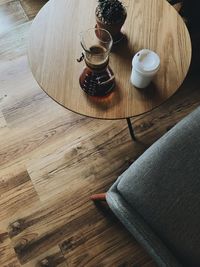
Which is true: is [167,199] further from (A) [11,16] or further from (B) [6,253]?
(A) [11,16]

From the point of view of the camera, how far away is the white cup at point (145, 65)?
835 millimetres

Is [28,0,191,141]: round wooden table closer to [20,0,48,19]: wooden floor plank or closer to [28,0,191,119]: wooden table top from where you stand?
[28,0,191,119]: wooden table top

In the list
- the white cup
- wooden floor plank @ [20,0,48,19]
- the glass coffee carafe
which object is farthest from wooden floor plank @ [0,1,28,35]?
the white cup

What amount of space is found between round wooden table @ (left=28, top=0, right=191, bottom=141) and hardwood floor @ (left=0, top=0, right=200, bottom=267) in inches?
14.1

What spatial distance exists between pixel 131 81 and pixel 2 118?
573 millimetres

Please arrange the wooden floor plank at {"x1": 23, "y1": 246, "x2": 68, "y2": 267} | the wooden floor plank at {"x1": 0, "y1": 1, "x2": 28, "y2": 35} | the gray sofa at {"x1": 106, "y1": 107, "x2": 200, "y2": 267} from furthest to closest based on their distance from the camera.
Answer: the wooden floor plank at {"x1": 0, "y1": 1, "x2": 28, "y2": 35}
the wooden floor plank at {"x1": 23, "y1": 246, "x2": 68, "y2": 267}
the gray sofa at {"x1": 106, "y1": 107, "x2": 200, "y2": 267}

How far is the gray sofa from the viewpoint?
0.81 metres

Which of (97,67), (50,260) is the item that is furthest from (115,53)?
(50,260)

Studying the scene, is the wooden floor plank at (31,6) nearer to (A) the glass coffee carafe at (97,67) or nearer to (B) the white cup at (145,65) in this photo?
(A) the glass coffee carafe at (97,67)

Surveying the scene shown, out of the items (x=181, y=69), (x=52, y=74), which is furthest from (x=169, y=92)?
(x=52, y=74)

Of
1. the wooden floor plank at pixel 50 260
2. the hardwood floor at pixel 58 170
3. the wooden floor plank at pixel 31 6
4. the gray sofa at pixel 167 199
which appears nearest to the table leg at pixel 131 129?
the hardwood floor at pixel 58 170

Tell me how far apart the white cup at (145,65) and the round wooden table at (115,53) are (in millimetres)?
61

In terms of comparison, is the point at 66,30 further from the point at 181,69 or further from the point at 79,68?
the point at 181,69

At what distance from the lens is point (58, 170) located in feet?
3.90
